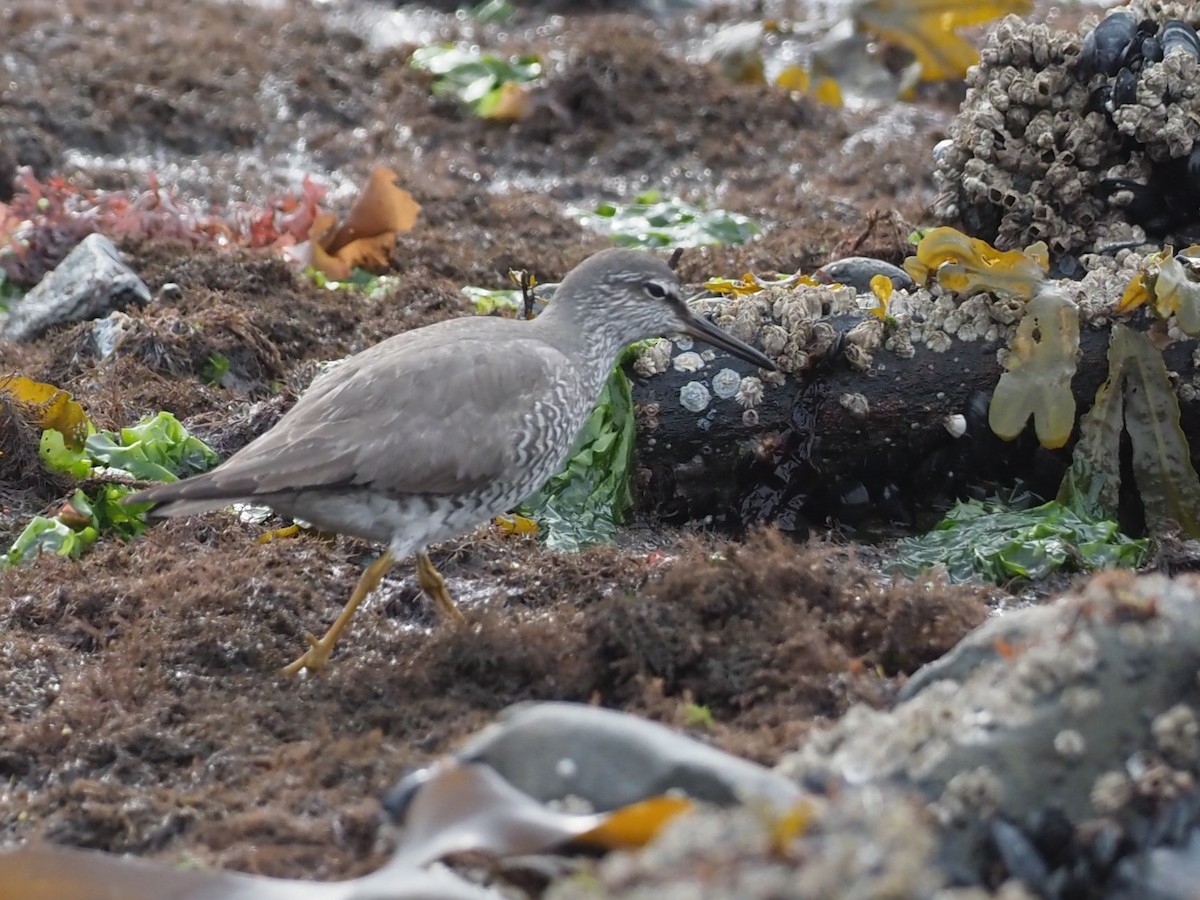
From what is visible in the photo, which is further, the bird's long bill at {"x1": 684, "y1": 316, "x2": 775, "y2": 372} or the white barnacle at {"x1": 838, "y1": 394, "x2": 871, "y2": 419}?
the white barnacle at {"x1": 838, "y1": 394, "x2": 871, "y2": 419}

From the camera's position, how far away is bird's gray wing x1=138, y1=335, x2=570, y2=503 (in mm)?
→ 4527

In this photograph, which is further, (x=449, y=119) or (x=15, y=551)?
(x=449, y=119)

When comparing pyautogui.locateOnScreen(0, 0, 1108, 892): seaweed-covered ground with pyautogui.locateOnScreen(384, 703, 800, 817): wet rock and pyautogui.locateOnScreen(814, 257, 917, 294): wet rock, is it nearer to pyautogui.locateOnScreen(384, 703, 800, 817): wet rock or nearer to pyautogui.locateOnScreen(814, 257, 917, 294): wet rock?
pyautogui.locateOnScreen(384, 703, 800, 817): wet rock

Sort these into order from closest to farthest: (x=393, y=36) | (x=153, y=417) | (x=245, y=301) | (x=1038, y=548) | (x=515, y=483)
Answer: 1. (x=515, y=483)
2. (x=1038, y=548)
3. (x=153, y=417)
4. (x=245, y=301)
5. (x=393, y=36)

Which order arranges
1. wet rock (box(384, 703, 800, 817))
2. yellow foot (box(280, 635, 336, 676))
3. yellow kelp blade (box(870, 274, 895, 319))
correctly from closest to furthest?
wet rock (box(384, 703, 800, 817)) → yellow foot (box(280, 635, 336, 676)) → yellow kelp blade (box(870, 274, 895, 319))

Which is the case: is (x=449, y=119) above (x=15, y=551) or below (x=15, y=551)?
below

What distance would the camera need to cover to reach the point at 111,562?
5227 mm

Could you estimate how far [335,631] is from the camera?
453 cm

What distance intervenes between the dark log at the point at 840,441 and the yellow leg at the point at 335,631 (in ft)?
4.18

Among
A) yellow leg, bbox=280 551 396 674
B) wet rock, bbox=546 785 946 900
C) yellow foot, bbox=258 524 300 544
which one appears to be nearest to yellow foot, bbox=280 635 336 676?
yellow leg, bbox=280 551 396 674

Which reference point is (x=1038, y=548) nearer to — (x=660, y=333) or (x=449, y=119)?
(x=660, y=333)

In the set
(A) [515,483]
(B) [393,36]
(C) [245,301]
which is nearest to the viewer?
(A) [515,483]

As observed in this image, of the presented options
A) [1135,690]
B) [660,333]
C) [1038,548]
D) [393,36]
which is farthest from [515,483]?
[393,36]

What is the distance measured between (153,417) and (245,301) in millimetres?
1152
